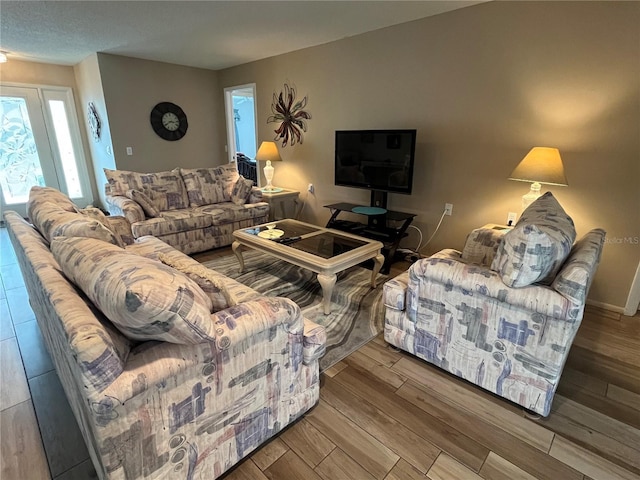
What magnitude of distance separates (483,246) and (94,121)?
18.8 ft

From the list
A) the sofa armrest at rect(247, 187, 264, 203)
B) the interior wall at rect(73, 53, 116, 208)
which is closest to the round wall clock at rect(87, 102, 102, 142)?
the interior wall at rect(73, 53, 116, 208)

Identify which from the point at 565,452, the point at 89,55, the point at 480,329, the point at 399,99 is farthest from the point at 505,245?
the point at 89,55

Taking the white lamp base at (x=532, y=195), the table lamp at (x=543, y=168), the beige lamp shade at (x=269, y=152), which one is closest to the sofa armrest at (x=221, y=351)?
the table lamp at (x=543, y=168)

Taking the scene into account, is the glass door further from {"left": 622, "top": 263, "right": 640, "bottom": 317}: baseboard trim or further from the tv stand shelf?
{"left": 622, "top": 263, "right": 640, "bottom": 317}: baseboard trim

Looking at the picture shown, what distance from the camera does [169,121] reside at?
5.11 m

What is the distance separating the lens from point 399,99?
3.44 meters

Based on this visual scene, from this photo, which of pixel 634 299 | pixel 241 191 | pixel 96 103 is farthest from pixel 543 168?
pixel 96 103

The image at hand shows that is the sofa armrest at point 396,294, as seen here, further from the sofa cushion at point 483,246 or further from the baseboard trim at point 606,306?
the baseboard trim at point 606,306

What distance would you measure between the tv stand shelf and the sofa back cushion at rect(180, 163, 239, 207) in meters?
1.48

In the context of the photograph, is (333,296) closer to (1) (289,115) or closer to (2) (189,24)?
(1) (289,115)

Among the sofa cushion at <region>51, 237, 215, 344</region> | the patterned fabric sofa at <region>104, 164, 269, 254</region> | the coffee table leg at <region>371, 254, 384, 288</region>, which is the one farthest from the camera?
the patterned fabric sofa at <region>104, 164, 269, 254</region>

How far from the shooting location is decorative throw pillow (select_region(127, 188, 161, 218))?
11.3 ft

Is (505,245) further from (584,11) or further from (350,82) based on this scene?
(350,82)

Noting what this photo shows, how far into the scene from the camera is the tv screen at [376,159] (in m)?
3.23
